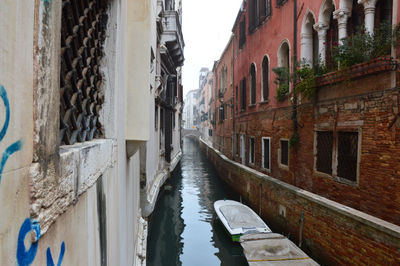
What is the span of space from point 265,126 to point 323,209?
562 centimetres

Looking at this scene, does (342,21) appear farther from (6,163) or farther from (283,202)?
(6,163)

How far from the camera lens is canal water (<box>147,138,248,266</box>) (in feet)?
23.9

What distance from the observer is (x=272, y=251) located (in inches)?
238

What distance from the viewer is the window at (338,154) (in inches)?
232

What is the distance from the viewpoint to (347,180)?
5984 mm

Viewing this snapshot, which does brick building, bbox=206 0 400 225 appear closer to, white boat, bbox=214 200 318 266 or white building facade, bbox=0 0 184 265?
white boat, bbox=214 200 318 266

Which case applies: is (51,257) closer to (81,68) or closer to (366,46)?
(81,68)

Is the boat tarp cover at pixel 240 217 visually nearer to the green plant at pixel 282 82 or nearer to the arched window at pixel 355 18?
the green plant at pixel 282 82

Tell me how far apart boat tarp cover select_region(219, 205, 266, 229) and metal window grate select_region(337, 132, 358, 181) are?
262 centimetres

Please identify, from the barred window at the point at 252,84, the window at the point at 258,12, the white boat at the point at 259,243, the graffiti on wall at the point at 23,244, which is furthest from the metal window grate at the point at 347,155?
the barred window at the point at 252,84

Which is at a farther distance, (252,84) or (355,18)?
(252,84)

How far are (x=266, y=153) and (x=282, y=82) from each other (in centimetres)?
301

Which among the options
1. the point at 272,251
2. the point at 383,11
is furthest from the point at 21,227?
the point at 383,11

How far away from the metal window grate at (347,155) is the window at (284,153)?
2.86 meters
